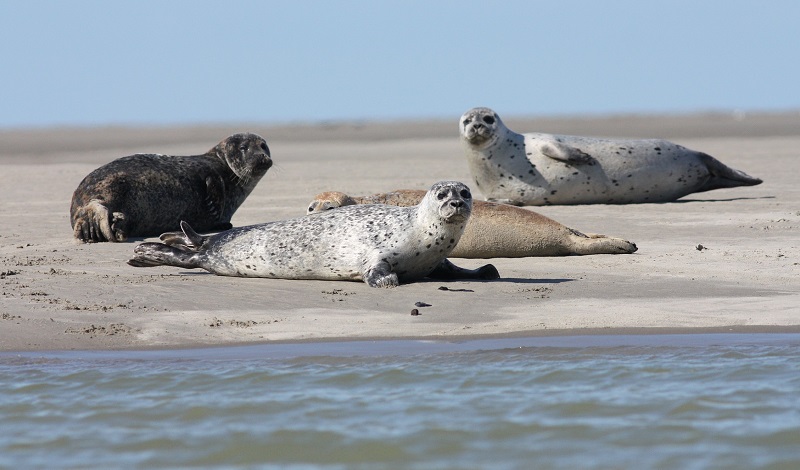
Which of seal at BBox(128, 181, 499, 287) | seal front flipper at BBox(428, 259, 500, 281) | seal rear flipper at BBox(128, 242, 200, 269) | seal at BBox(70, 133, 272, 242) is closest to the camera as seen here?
seal at BBox(128, 181, 499, 287)

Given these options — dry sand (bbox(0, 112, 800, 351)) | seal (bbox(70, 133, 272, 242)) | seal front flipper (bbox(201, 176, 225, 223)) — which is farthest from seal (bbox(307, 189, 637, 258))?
seal front flipper (bbox(201, 176, 225, 223))

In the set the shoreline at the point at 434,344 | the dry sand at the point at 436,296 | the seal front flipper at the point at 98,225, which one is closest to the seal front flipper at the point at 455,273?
the dry sand at the point at 436,296

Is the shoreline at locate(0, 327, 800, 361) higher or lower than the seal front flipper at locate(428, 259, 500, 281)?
lower

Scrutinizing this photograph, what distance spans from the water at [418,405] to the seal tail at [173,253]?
215 cm

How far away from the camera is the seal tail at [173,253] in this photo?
27.4ft

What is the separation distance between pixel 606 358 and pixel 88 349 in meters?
2.44

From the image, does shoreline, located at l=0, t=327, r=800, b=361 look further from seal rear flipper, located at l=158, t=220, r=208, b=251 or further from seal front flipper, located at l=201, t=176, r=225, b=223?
seal front flipper, located at l=201, t=176, r=225, b=223

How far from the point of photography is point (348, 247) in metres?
8.02

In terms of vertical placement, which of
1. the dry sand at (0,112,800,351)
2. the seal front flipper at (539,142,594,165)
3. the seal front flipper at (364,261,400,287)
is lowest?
the dry sand at (0,112,800,351)

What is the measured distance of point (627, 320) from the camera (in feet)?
22.0

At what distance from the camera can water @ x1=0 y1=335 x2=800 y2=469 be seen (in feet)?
15.1

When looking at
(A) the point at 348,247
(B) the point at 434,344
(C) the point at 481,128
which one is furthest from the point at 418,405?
(C) the point at 481,128

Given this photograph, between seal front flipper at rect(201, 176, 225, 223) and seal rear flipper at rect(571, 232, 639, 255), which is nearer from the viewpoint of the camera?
seal rear flipper at rect(571, 232, 639, 255)

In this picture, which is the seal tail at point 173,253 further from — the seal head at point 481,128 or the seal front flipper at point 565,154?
the seal front flipper at point 565,154
